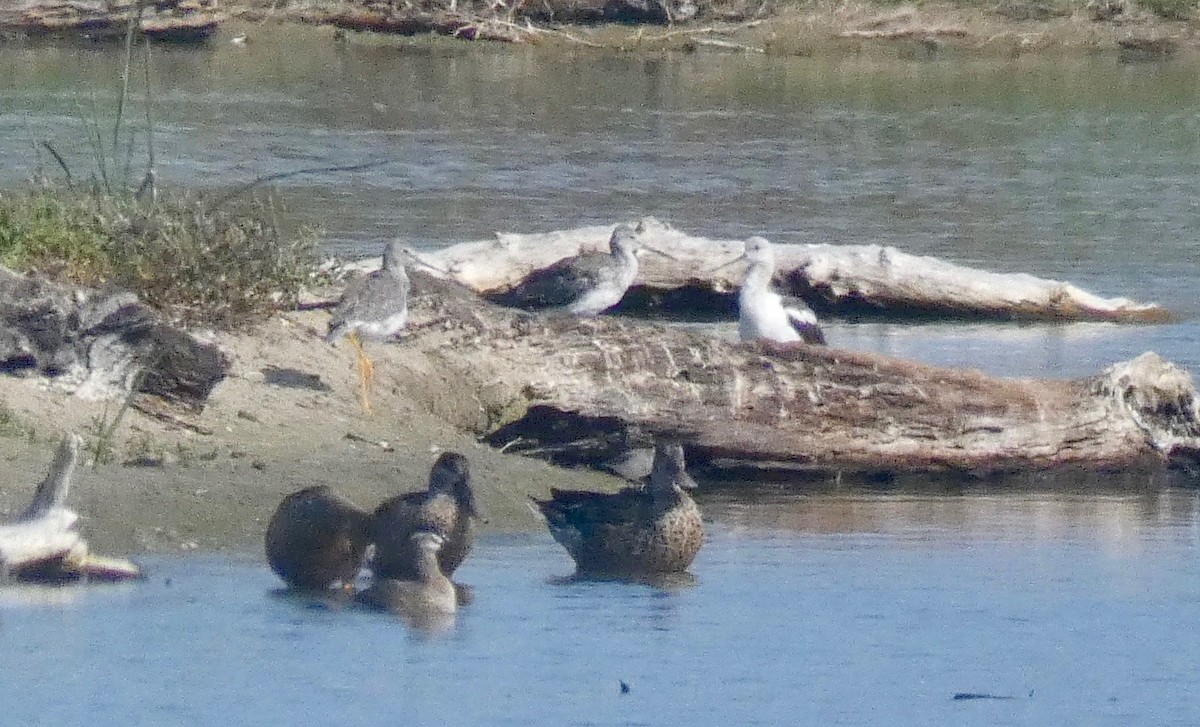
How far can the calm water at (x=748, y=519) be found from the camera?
6867 millimetres

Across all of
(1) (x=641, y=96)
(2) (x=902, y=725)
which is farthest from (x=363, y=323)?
(1) (x=641, y=96)

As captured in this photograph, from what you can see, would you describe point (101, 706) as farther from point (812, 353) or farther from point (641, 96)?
point (641, 96)

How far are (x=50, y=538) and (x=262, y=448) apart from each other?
6.82 ft

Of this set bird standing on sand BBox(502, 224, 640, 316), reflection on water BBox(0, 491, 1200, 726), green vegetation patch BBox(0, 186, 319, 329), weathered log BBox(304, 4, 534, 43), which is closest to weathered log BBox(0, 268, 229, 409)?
green vegetation patch BBox(0, 186, 319, 329)

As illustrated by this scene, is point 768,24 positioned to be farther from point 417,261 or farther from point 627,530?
point 627,530

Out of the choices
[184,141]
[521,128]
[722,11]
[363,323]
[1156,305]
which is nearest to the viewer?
[363,323]

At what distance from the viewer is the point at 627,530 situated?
839cm

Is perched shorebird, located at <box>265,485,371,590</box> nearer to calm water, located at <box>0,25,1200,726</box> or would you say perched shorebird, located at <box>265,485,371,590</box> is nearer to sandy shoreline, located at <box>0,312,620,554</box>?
calm water, located at <box>0,25,1200,726</box>

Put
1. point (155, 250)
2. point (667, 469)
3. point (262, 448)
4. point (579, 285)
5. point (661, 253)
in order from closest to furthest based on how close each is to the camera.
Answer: point (667, 469) → point (262, 448) → point (155, 250) → point (579, 285) → point (661, 253)

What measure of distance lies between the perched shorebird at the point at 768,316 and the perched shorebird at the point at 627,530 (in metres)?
3.75

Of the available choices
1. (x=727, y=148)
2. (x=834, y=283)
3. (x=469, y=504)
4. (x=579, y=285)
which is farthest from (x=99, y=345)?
(x=727, y=148)

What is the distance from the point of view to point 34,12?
36625mm

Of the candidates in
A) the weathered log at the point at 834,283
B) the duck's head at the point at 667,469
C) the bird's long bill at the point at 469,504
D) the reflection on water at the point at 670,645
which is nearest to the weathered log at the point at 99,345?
the reflection on water at the point at 670,645

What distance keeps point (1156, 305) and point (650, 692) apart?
935 centimetres
